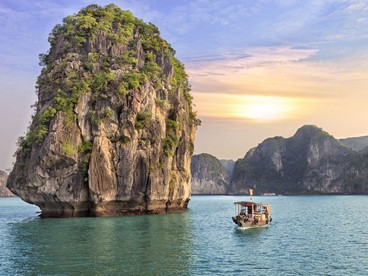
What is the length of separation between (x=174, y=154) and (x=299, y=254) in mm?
41717

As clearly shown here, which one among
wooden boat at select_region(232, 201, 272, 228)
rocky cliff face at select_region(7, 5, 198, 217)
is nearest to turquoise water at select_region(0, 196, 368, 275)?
wooden boat at select_region(232, 201, 272, 228)

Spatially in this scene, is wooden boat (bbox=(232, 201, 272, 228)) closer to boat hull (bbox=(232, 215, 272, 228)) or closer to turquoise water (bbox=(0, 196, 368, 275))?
boat hull (bbox=(232, 215, 272, 228))

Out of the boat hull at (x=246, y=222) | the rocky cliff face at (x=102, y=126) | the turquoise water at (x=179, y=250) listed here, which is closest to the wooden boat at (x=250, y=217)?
the boat hull at (x=246, y=222)

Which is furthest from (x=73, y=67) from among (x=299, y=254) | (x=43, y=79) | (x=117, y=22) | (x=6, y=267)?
(x=299, y=254)

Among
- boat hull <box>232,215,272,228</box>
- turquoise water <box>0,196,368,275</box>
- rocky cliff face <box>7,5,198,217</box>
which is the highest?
rocky cliff face <box>7,5,198,217</box>

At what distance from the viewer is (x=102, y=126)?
189ft

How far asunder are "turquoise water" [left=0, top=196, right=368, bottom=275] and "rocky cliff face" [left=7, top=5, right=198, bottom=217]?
985 centimetres

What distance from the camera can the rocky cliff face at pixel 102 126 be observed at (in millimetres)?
55781

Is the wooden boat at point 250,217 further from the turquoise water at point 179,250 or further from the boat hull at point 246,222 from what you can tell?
the turquoise water at point 179,250

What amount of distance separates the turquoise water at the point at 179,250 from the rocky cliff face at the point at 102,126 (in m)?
9.85

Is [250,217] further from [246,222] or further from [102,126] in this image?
[102,126]

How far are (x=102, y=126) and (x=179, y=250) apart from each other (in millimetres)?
30183

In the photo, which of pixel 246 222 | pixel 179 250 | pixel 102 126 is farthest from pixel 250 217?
pixel 102 126

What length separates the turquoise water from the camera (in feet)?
83.2
